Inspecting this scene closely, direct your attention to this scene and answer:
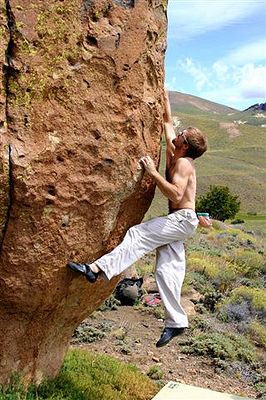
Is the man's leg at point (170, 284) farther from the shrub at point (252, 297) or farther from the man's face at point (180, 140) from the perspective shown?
the shrub at point (252, 297)

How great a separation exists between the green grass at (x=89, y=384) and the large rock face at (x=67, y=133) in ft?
1.68

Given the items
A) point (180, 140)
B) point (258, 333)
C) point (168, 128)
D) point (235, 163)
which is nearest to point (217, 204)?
point (258, 333)

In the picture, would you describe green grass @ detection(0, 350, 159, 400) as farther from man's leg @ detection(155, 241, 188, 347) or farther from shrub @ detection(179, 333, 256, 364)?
shrub @ detection(179, 333, 256, 364)

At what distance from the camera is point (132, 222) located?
6938mm

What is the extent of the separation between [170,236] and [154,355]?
5243 mm

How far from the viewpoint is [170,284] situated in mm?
6648

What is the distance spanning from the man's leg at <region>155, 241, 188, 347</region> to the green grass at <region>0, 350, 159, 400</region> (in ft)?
5.13

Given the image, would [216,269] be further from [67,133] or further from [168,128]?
[67,133]

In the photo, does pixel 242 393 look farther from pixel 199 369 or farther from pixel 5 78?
pixel 5 78

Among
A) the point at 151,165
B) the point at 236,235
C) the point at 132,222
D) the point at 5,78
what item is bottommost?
the point at 236,235

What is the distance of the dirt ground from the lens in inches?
408

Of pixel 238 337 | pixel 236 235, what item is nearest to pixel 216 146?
pixel 236 235

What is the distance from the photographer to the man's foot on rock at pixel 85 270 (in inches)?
246

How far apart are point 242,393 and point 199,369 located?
1.01m
